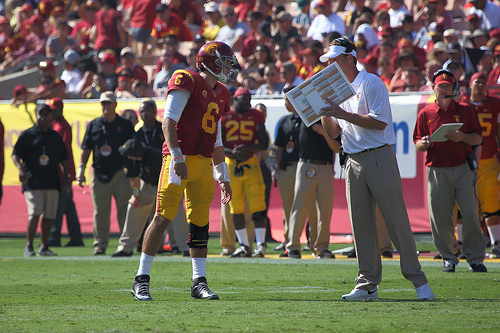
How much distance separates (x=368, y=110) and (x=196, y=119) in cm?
141

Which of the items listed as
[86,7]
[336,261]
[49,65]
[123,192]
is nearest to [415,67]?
[336,261]

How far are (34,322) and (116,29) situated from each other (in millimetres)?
14609

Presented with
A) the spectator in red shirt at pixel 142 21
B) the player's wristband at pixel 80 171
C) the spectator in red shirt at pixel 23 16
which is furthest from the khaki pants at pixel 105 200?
the spectator in red shirt at pixel 23 16

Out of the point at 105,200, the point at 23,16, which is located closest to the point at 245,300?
the point at 105,200

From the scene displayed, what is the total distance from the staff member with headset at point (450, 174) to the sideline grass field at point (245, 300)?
335 millimetres

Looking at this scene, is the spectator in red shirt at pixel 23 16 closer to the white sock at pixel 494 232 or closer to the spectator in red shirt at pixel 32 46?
the spectator in red shirt at pixel 32 46

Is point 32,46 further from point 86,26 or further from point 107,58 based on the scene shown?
point 107,58

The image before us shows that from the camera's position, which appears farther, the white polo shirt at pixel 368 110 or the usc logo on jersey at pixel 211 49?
the usc logo on jersey at pixel 211 49

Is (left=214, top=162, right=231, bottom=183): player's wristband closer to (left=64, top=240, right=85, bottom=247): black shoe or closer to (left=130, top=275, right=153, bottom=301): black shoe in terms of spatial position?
(left=130, top=275, right=153, bottom=301): black shoe

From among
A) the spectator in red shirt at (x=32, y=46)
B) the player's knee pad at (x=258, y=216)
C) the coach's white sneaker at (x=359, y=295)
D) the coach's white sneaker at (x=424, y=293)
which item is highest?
the spectator in red shirt at (x=32, y=46)

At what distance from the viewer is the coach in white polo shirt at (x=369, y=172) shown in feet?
19.4

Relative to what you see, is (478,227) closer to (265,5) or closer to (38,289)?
(38,289)

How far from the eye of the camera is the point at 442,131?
805 centimetres

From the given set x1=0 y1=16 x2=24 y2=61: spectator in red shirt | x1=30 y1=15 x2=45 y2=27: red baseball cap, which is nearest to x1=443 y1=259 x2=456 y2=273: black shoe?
x1=30 y1=15 x2=45 y2=27: red baseball cap
